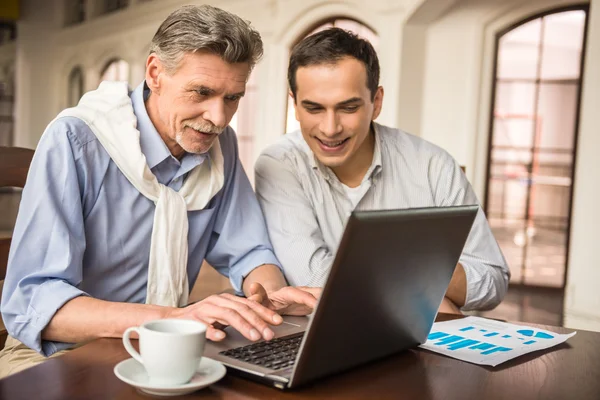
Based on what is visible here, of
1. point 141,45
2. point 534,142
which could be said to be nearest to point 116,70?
point 141,45

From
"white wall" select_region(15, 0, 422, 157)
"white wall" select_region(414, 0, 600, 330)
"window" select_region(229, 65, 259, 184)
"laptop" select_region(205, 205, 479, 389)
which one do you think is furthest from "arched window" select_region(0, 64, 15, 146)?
"laptop" select_region(205, 205, 479, 389)

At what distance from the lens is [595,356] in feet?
3.79

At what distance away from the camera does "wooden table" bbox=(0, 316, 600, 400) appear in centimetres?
86

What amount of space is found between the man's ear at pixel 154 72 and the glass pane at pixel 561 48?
4.77m

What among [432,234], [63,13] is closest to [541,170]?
[432,234]

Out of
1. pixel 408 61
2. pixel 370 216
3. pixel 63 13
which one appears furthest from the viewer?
pixel 63 13

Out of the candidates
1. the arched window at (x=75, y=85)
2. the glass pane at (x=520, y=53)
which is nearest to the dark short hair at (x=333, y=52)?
the glass pane at (x=520, y=53)

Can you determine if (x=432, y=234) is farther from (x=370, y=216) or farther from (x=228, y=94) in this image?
(x=228, y=94)

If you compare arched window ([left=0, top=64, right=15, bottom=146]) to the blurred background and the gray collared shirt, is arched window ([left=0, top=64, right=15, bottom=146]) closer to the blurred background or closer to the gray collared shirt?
the blurred background

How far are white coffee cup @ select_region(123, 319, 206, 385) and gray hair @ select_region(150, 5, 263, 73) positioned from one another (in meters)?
0.77

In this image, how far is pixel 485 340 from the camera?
120 cm

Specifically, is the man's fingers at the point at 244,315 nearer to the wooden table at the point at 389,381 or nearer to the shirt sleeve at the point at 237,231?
the wooden table at the point at 389,381

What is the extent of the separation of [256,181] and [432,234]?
3.29 feet

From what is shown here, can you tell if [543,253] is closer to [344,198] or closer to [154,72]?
[344,198]
